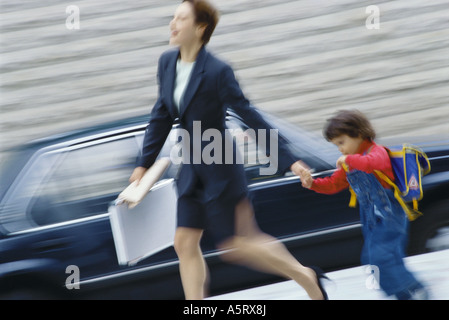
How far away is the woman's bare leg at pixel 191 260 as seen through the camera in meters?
3.45

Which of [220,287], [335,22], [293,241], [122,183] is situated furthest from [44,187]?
[335,22]

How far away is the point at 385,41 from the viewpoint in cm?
684

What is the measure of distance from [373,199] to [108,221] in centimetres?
150

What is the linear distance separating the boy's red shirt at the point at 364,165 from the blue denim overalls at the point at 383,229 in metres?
0.06

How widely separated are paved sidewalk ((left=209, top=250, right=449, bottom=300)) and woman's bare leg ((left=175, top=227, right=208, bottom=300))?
1.26ft

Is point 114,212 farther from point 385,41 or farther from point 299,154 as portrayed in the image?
point 385,41

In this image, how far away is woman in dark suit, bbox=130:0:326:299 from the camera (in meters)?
3.40

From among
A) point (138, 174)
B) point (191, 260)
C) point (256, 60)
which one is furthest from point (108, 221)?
point (256, 60)

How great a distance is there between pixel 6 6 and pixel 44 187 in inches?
116

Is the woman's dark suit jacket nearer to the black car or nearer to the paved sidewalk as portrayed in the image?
the black car

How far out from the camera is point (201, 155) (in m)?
3.44
